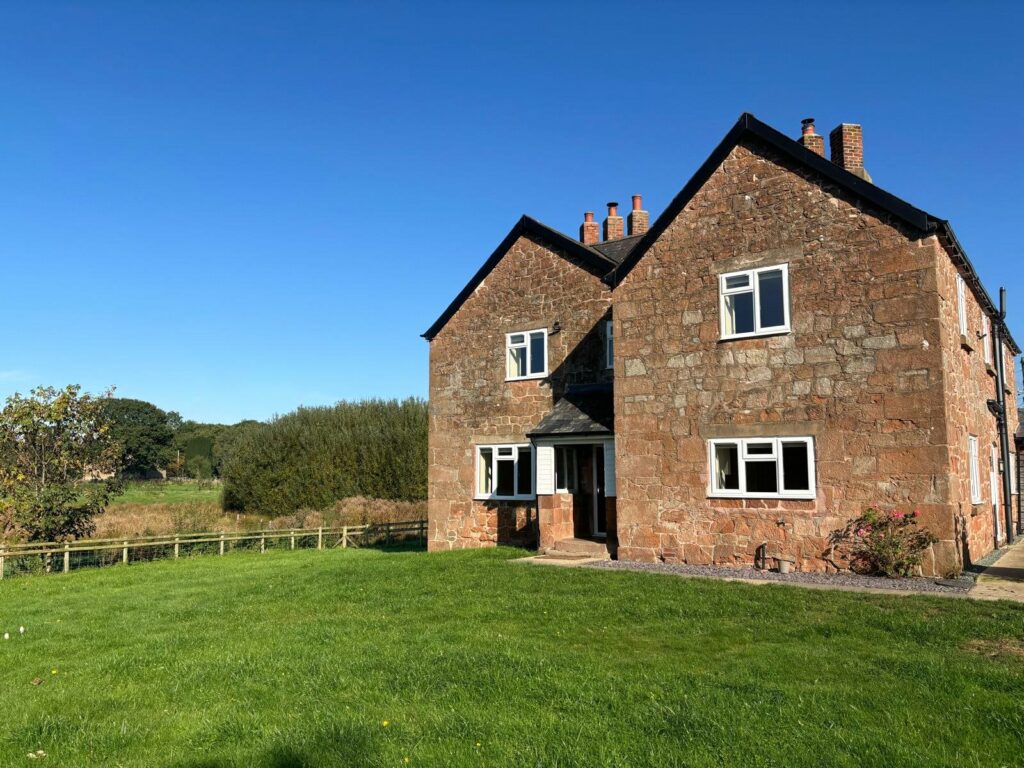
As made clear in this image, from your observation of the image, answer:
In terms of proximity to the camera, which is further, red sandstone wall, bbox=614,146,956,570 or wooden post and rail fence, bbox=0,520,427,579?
wooden post and rail fence, bbox=0,520,427,579

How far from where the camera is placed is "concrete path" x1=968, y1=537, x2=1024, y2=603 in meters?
10.8

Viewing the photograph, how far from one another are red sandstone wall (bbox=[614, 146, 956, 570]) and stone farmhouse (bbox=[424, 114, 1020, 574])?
0.10 feet

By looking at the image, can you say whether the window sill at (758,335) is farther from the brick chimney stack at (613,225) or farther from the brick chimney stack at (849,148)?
the brick chimney stack at (613,225)

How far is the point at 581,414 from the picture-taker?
18047 mm

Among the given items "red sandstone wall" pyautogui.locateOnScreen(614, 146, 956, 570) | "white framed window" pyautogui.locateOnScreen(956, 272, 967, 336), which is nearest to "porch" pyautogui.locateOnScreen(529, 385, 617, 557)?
"red sandstone wall" pyautogui.locateOnScreen(614, 146, 956, 570)

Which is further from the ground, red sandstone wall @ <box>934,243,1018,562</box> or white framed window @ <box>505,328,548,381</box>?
white framed window @ <box>505,328,548,381</box>

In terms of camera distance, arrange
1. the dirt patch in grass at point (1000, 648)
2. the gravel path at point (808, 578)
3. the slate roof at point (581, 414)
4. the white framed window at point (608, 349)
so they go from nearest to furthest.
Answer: the dirt patch in grass at point (1000, 648) < the gravel path at point (808, 578) < the slate roof at point (581, 414) < the white framed window at point (608, 349)

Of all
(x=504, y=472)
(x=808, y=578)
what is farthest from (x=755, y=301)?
(x=504, y=472)

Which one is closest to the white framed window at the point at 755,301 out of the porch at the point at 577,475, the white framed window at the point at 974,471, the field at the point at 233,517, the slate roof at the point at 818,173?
the slate roof at the point at 818,173

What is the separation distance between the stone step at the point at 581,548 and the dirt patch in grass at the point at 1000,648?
9059 millimetres

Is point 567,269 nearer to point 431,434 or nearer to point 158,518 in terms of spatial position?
point 431,434

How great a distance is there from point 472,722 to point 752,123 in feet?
42.7

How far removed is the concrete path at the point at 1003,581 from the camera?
10.8 metres

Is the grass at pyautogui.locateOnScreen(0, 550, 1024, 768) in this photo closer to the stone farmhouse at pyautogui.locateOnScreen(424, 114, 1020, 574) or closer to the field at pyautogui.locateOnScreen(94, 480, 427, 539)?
the stone farmhouse at pyautogui.locateOnScreen(424, 114, 1020, 574)
